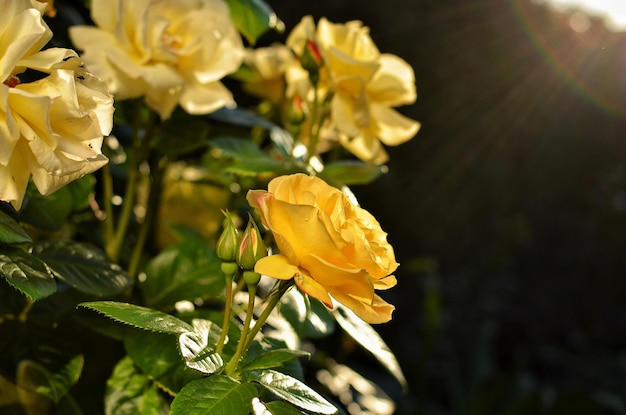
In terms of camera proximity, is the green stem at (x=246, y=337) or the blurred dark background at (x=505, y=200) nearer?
the green stem at (x=246, y=337)

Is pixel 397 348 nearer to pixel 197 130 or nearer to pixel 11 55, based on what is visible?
pixel 197 130

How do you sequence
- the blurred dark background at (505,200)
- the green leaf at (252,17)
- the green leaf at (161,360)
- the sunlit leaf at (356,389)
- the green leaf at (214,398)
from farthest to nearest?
the blurred dark background at (505,200), the sunlit leaf at (356,389), the green leaf at (252,17), the green leaf at (161,360), the green leaf at (214,398)

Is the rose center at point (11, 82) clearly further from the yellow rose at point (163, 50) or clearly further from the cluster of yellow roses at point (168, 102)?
the yellow rose at point (163, 50)

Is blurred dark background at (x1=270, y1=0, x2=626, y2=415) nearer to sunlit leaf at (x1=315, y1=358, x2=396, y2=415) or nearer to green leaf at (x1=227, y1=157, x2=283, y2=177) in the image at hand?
sunlit leaf at (x1=315, y1=358, x2=396, y2=415)

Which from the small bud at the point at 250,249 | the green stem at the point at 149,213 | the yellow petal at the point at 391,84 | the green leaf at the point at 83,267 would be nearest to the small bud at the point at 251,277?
the small bud at the point at 250,249

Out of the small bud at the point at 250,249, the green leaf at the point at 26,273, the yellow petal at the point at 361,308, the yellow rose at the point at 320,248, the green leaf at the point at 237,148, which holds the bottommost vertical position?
the green leaf at the point at 237,148

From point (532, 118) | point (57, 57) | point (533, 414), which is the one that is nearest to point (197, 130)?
point (57, 57)
